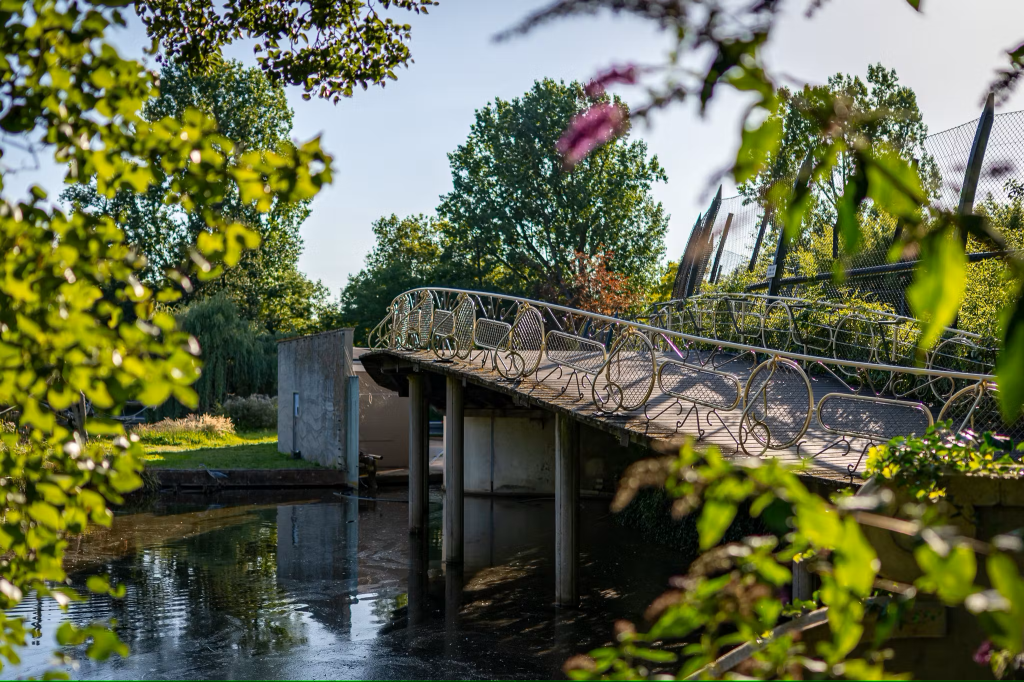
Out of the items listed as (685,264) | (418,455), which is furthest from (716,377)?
(685,264)

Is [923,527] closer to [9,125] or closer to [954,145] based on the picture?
[9,125]

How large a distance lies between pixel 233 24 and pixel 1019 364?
6322mm

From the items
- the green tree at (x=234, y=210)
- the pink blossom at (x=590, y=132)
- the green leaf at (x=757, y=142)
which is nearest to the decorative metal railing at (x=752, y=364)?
the pink blossom at (x=590, y=132)

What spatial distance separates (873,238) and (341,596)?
855 centimetres

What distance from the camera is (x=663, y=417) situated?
8922mm

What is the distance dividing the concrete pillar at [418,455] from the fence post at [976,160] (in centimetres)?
823

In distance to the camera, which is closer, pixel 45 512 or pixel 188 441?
pixel 45 512

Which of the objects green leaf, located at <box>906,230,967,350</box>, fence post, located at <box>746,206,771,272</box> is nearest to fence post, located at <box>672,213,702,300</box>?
fence post, located at <box>746,206,771,272</box>

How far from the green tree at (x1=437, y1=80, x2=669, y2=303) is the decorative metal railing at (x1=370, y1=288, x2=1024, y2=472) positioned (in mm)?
21458

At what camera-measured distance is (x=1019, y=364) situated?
→ 44.6 inches

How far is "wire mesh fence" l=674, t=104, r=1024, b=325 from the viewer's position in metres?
10.5

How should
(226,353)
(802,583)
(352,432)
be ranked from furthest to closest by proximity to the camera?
(226,353) → (352,432) → (802,583)

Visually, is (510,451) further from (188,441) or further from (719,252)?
(188,441)

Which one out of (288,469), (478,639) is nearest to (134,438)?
(478,639)
